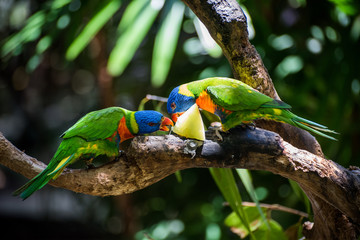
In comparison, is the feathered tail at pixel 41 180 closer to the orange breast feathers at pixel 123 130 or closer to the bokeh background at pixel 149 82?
the orange breast feathers at pixel 123 130

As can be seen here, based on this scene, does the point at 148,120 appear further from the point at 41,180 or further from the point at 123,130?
the point at 41,180

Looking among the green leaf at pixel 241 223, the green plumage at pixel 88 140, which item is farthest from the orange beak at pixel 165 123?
the green leaf at pixel 241 223

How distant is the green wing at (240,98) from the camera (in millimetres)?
897

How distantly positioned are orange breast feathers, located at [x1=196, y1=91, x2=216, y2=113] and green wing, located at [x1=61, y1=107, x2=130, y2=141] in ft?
0.80

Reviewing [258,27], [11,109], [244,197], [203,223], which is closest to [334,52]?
[258,27]

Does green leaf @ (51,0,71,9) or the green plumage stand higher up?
green leaf @ (51,0,71,9)

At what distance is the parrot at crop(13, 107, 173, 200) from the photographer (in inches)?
33.0

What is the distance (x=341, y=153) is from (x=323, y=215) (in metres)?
0.96

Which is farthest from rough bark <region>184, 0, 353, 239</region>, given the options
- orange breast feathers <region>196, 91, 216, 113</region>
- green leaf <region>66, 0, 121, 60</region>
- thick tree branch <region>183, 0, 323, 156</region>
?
green leaf <region>66, 0, 121, 60</region>

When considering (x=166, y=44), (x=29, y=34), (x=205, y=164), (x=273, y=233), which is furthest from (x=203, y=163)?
(x=29, y=34)

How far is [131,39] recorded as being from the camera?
1.37 m

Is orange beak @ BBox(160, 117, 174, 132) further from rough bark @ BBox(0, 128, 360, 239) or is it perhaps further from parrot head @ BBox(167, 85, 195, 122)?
rough bark @ BBox(0, 128, 360, 239)

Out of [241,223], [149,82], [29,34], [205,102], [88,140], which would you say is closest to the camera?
[88,140]

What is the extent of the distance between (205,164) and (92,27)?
91cm
